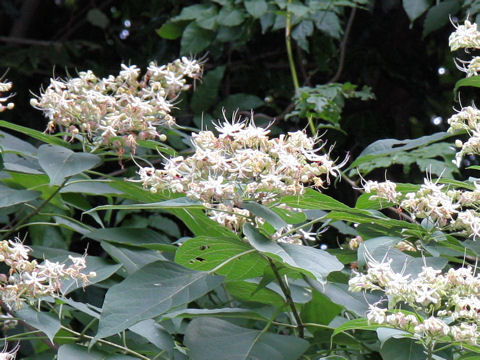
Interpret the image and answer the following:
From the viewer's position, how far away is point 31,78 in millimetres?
3799

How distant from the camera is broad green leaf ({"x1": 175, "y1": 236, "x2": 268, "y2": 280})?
4.96 ft

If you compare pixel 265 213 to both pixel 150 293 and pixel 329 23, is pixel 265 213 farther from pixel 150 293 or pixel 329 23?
pixel 329 23

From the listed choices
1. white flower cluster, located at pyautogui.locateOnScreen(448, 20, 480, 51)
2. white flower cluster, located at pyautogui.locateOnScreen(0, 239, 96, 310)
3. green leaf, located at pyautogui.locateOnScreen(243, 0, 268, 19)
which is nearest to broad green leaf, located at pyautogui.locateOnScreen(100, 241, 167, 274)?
white flower cluster, located at pyautogui.locateOnScreen(0, 239, 96, 310)

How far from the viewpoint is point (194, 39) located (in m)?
3.11

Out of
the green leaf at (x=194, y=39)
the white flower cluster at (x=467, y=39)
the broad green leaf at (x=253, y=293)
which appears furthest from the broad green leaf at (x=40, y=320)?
the green leaf at (x=194, y=39)

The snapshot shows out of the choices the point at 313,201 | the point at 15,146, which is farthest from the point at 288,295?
the point at 15,146

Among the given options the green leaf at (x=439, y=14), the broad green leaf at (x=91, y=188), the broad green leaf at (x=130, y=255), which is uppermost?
the green leaf at (x=439, y=14)

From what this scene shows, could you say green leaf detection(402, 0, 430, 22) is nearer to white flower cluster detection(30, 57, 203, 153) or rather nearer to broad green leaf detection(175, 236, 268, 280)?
white flower cluster detection(30, 57, 203, 153)

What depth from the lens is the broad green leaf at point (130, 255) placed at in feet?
6.04

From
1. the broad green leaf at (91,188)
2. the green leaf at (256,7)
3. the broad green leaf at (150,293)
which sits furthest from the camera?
the green leaf at (256,7)

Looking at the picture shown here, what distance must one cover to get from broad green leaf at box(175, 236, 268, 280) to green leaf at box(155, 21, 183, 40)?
175cm

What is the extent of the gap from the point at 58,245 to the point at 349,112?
1.59m

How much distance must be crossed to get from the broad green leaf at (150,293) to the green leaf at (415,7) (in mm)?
1609

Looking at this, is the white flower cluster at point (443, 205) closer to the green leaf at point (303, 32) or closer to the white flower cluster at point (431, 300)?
the white flower cluster at point (431, 300)
